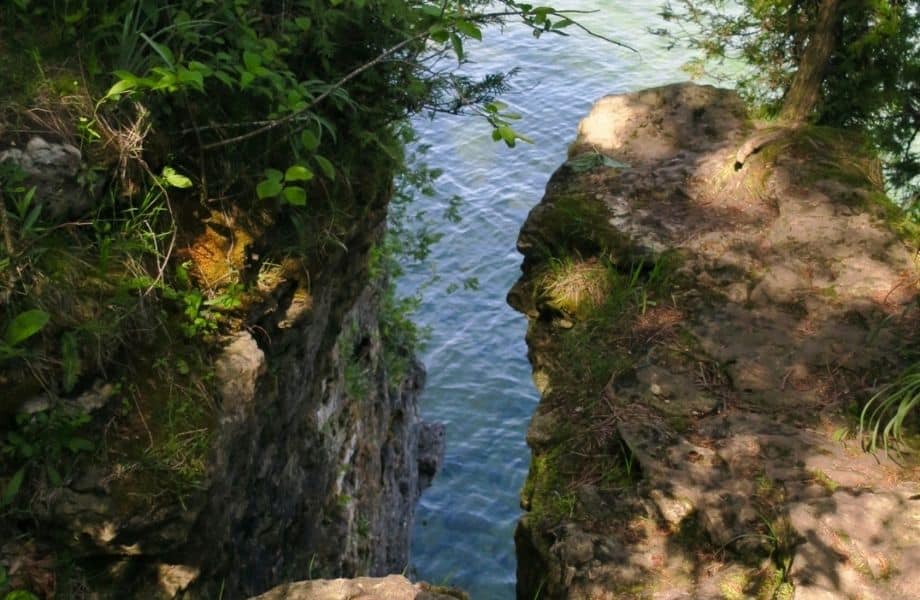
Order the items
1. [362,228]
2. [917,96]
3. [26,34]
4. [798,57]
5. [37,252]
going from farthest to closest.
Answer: [798,57]
[917,96]
[362,228]
[26,34]
[37,252]

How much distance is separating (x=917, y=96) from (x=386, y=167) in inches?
229

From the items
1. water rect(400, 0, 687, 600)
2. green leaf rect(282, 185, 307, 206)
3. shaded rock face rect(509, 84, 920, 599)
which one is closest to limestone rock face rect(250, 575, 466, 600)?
shaded rock face rect(509, 84, 920, 599)

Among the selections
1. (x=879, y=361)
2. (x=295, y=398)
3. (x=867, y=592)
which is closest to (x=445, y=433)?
(x=295, y=398)

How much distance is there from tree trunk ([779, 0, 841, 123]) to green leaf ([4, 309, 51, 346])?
7.40 m

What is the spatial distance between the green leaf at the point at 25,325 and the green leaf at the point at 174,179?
42.4 inches

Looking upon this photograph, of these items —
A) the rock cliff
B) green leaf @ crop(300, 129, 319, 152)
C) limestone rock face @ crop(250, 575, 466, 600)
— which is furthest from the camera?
green leaf @ crop(300, 129, 319, 152)

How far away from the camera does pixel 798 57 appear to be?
9234 mm

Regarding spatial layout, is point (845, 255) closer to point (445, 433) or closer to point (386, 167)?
point (386, 167)

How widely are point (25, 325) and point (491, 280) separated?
11719mm

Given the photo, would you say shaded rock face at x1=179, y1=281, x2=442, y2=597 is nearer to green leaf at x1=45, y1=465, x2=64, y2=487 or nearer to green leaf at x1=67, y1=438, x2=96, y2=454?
green leaf at x1=67, y1=438, x2=96, y2=454

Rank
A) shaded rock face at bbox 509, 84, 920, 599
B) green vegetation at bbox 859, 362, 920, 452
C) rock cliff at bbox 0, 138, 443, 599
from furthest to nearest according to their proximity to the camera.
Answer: green vegetation at bbox 859, 362, 920, 452, shaded rock face at bbox 509, 84, 920, 599, rock cliff at bbox 0, 138, 443, 599

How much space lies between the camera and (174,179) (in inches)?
173

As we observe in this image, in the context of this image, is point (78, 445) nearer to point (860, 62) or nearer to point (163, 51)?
point (163, 51)

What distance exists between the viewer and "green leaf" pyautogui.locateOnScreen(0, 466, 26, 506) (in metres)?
3.64
